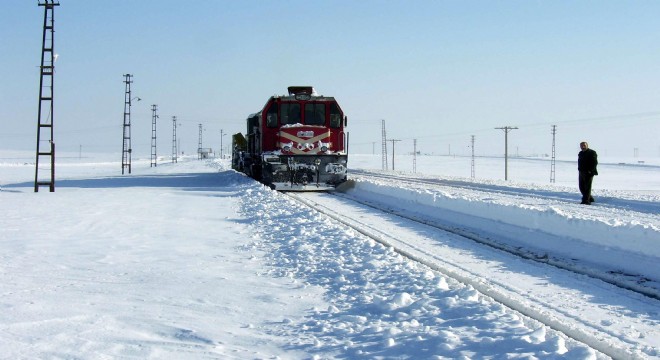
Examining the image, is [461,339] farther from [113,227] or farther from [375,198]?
[375,198]

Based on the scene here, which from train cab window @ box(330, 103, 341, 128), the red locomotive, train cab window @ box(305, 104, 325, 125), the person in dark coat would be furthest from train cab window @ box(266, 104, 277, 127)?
the person in dark coat

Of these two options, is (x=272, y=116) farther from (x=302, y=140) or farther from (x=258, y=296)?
(x=258, y=296)

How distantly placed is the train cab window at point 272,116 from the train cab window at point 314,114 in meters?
1.11

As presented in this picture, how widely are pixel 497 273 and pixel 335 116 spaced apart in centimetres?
1672

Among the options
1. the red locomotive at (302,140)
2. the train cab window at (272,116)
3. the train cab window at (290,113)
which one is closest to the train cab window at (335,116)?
the red locomotive at (302,140)

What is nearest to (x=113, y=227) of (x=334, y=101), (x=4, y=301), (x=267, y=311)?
(x=4, y=301)

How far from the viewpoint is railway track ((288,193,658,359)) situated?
17.0 feet

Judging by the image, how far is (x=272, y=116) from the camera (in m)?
23.9

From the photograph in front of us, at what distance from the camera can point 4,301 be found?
6.36m

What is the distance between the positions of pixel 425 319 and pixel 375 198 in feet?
51.9

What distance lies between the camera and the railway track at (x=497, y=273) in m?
5.18

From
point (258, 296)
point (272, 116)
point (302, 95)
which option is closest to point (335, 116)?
point (302, 95)

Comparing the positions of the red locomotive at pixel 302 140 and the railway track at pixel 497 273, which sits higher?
the red locomotive at pixel 302 140

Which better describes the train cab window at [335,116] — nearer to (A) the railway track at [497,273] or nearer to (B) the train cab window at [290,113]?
(B) the train cab window at [290,113]
